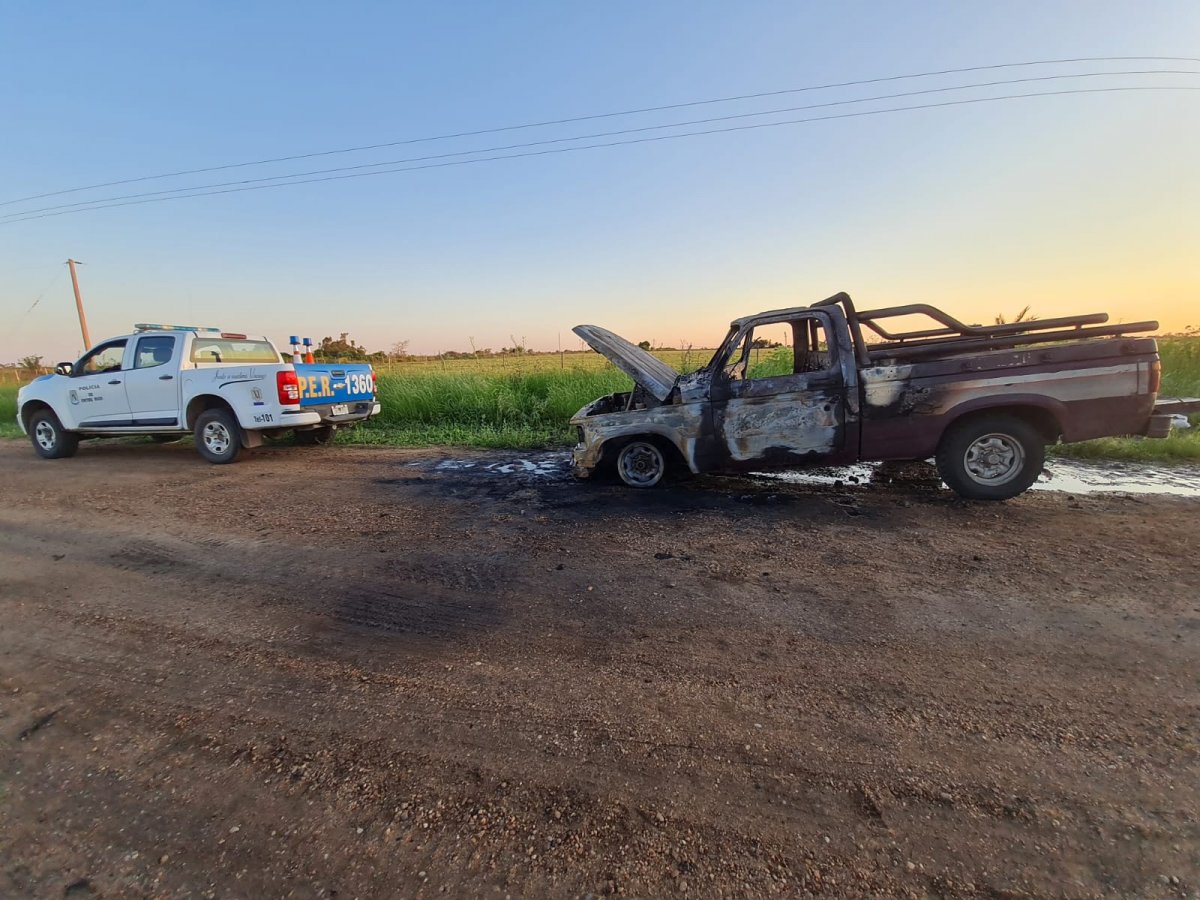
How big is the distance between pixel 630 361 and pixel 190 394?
656 centimetres

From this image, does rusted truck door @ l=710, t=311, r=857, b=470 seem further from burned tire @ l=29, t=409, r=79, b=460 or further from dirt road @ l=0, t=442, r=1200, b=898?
burned tire @ l=29, t=409, r=79, b=460

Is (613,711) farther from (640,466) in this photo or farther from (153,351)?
(153,351)

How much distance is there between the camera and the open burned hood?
19.5 ft

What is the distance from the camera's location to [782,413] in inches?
215

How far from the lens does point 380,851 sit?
5.89ft

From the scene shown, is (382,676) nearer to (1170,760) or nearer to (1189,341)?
(1170,760)

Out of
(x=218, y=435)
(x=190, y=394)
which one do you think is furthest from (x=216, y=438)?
(x=190, y=394)

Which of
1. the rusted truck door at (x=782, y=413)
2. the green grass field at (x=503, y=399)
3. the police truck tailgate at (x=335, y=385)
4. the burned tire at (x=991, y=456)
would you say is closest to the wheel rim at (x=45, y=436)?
the green grass field at (x=503, y=399)

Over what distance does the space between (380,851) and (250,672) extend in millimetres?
1490

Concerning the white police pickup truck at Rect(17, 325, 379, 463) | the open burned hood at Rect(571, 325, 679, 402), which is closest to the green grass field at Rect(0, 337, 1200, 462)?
the white police pickup truck at Rect(17, 325, 379, 463)

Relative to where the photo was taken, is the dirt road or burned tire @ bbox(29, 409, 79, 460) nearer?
the dirt road

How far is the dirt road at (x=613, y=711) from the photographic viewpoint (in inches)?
68.8

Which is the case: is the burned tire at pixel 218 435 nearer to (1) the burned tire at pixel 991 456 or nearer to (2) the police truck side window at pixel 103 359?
(2) the police truck side window at pixel 103 359

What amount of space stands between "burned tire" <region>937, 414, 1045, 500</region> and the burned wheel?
275cm
